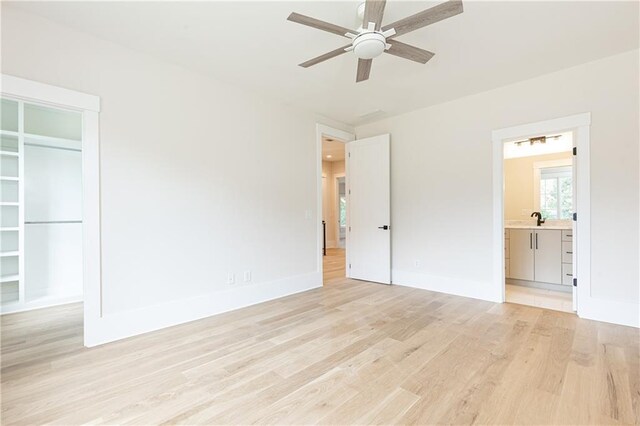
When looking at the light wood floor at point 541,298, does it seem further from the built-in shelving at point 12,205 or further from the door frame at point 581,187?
the built-in shelving at point 12,205

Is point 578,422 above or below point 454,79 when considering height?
below

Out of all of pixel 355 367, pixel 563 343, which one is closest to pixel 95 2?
pixel 355 367

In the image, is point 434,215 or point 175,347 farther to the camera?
point 434,215

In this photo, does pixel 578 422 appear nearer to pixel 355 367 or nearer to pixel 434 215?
pixel 355 367

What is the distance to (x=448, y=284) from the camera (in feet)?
13.6

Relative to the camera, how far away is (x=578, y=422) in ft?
5.19

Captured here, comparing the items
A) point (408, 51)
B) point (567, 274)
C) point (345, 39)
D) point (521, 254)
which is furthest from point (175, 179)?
point (567, 274)

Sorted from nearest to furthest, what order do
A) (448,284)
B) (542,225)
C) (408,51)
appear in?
1. (408,51)
2. (448,284)
3. (542,225)

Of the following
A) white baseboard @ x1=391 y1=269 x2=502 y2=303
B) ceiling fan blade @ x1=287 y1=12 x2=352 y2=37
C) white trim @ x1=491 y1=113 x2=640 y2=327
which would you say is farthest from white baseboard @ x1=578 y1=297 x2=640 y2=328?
ceiling fan blade @ x1=287 y1=12 x2=352 y2=37

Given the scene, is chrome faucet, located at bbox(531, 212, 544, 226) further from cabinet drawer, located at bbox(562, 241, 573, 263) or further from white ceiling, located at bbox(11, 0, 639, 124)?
white ceiling, located at bbox(11, 0, 639, 124)

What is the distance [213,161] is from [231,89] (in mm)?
944

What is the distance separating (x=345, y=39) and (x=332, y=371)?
9.08 ft

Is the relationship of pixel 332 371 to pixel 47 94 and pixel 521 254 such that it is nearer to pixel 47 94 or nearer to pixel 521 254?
pixel 47 94

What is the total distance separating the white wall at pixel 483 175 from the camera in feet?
9.62
